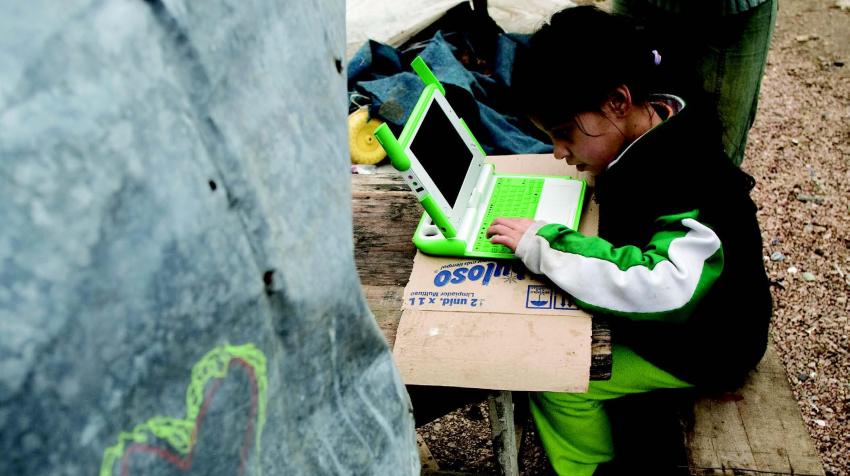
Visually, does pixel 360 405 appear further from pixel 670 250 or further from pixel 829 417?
pixel 829 417

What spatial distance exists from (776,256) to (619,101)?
73.3 inches

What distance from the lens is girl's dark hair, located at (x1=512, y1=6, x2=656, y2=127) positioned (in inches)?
63.9

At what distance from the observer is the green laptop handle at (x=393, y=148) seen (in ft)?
4.52

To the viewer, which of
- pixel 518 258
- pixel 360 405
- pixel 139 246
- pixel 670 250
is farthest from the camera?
pixel 518 258

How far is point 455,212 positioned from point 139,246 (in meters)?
1.16

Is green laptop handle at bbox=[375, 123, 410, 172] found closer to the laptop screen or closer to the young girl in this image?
the laptop screen

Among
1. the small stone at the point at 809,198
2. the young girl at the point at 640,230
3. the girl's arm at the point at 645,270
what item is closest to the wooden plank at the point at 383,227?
the young girl at the point at 640,230

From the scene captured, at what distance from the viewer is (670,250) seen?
1365mm

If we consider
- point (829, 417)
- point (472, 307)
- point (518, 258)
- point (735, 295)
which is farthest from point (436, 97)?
point (829, 417)

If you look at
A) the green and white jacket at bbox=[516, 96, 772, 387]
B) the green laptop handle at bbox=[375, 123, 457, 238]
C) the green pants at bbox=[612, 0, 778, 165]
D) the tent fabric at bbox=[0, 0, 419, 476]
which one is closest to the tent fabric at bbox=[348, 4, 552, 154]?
the green pants at bbox=[612, 0, 778, 165]

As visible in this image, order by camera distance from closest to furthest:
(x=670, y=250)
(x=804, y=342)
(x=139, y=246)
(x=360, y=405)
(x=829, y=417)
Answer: (x=139, y=246) → (x=360, y=405) → (x=670, y=250) → (x=829, y=417) → (x=804, y=342)

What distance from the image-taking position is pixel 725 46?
2.30 meters

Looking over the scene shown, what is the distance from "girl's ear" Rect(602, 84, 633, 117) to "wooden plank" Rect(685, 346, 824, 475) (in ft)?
2.49

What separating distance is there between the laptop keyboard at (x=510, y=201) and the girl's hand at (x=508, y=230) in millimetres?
30
